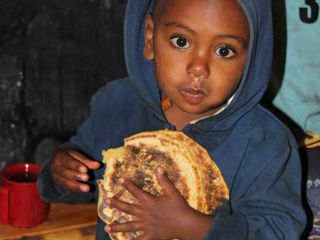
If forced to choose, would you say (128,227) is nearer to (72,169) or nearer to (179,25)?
(72,169)

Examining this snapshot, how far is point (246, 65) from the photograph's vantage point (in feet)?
3.17

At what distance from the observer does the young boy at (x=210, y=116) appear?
924 millimetres

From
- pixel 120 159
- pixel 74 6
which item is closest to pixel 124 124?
pixel 120 159

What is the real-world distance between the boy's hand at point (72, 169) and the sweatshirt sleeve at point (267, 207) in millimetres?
248

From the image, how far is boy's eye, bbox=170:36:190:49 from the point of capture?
0.94 metres

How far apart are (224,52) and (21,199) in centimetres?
75

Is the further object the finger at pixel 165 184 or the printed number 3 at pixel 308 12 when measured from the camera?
the printed number 3 at pixel 308 12

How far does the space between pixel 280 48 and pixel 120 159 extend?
537 millimetres

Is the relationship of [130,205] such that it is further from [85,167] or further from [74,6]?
[74,6]

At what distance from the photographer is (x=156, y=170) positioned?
38.4 inches

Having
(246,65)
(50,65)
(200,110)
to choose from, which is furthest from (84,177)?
(50,65)

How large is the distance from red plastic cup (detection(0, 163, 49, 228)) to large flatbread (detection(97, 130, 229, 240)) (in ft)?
1.34

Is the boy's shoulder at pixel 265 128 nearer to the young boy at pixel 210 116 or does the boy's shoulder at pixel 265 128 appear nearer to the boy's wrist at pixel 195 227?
the young boy at pixel 210 116

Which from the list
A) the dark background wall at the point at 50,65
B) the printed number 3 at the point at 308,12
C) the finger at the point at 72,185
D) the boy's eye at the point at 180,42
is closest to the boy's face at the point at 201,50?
the boy's eye at the point at 180,42
